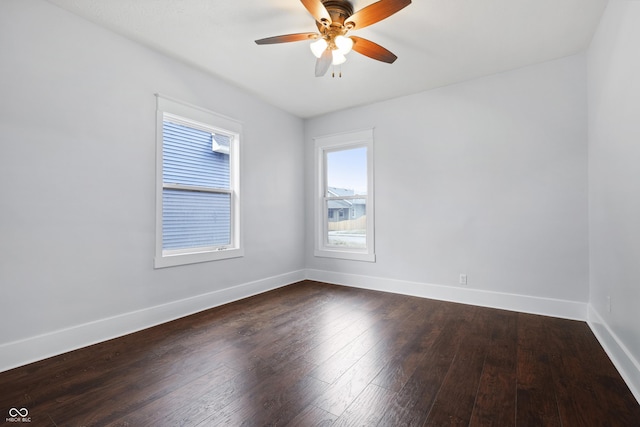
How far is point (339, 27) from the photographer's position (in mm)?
2316

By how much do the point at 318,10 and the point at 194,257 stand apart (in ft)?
8.65

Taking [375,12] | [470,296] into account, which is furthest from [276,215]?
[375,12]

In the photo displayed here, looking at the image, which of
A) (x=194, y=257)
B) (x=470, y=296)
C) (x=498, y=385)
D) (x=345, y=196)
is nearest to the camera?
(x=498, y=385)

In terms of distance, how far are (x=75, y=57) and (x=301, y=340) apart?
2983 millimetres

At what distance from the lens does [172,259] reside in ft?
10.1

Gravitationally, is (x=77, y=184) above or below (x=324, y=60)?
below

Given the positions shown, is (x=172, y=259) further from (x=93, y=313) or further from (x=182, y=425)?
(x=182, y=425)

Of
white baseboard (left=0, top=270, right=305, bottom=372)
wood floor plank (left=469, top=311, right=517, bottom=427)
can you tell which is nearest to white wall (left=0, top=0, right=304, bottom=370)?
white baseboard (left=0, top=270, right=305, bottom=372)

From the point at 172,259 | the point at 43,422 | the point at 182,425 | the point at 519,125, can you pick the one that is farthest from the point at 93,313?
the point at 519,125

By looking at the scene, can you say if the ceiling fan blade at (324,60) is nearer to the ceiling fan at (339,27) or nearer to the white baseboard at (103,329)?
the ceiling fan at (339,27)

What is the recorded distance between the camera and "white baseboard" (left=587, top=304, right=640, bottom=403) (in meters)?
1.76

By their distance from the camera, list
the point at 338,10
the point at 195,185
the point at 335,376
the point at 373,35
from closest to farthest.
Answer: the point at 335,376
the point at 338,10
the point at 373,35
the point at 195,185

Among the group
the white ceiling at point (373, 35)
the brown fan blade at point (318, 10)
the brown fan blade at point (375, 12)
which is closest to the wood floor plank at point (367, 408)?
the brown fan blade at point (375, 12)

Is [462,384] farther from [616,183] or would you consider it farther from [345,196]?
[345,196]
